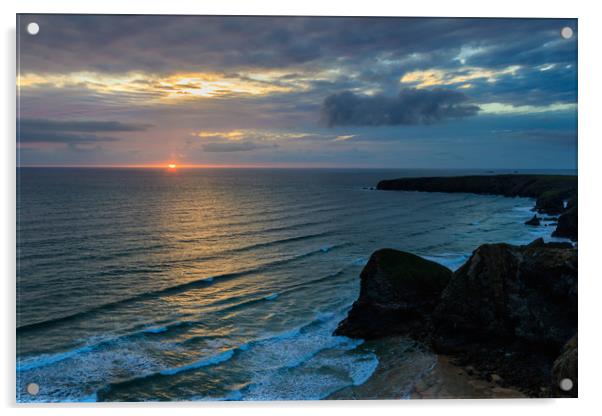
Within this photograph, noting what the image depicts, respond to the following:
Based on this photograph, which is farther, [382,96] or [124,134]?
[124,134]

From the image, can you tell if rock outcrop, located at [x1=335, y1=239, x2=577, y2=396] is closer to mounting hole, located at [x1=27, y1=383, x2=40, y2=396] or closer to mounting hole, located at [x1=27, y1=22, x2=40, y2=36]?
mounting hole, located at [x1=27, y1=383, x2=40, y2=396]

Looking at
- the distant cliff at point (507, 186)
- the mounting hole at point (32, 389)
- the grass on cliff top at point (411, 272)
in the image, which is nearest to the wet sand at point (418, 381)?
the grass on cliff top at point (411, 272)

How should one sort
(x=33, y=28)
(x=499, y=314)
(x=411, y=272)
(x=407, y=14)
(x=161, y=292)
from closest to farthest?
1. (x=33, y=28)
2. (x=407, y=14)
3. (x=499, y=314)
4. (x=411, y=272)
5. (x=161, y=292)

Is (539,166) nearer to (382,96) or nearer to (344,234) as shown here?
(382,96)

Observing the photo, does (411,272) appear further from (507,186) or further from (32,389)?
(507,186)

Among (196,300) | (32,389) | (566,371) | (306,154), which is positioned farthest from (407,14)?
(196,300)

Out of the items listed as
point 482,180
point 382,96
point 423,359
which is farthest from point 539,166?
point 482,180

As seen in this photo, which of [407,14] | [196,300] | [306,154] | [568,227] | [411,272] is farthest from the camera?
[568,227]
